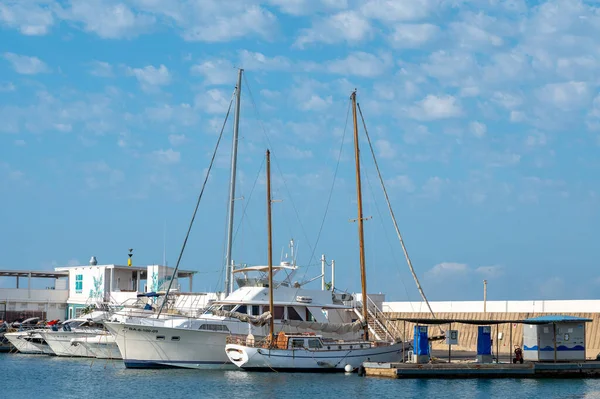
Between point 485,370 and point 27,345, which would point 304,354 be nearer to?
point 485,370

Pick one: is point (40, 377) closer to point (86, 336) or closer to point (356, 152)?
point (86, 336)

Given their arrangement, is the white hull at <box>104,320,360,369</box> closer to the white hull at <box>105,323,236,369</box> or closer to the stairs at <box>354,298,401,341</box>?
the white hull at <box>105,323,236,369</box>

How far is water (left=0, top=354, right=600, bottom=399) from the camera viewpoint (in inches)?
1420

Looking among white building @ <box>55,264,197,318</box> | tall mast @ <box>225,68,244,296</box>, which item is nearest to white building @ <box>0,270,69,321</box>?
white building @ <box>55,264,197,318</box>

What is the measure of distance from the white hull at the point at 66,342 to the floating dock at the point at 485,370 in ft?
78.2

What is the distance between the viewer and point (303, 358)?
143ft

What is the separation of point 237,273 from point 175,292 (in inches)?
234

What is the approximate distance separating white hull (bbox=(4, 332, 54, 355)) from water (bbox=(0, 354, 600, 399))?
15.8 m

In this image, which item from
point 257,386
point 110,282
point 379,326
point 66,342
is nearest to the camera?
point 257,386

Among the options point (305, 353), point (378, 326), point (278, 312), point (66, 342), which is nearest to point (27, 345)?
point (66, 342)

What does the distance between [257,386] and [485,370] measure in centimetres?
1030

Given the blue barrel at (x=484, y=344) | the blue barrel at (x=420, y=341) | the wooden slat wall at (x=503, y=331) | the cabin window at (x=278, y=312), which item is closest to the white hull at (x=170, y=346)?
the cabin window at (x=278, y=312)

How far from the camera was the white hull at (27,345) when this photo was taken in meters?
62.1

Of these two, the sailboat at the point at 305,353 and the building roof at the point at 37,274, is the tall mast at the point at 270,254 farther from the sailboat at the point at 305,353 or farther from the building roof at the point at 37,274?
the building roof at the point at 37,274
